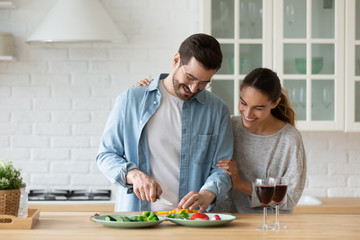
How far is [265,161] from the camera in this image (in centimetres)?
285

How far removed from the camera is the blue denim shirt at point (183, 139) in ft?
8.90

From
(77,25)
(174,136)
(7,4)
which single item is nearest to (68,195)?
(77,25)

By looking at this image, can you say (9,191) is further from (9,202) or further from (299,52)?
(299,52)

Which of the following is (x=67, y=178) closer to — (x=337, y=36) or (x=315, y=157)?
(x=315, y=157)

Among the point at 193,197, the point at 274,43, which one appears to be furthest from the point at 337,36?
the point at 193,197

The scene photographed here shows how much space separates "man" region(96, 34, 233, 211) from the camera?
262 cm

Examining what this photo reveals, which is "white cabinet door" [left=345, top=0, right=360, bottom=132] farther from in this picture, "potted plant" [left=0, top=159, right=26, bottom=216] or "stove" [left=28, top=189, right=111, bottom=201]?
"potted plant" [left=0, top=159, right=26, bottom=216]

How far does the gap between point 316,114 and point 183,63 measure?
1.79m

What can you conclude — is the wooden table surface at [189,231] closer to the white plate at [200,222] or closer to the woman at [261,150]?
the white plate at [200,222]

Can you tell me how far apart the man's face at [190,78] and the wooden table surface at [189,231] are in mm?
577

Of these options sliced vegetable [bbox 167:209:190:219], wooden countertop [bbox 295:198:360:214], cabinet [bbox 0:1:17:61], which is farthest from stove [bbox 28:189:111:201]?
sliced vegetable [bbox 167:209:190:219]

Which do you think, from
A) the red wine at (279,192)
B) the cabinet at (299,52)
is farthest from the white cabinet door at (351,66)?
the red wine at (279,192)

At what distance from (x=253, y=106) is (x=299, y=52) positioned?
1480 millimetres

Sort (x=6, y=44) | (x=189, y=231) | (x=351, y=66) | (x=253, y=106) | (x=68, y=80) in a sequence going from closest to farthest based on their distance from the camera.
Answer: (x=189, y=231) < (x=253, y=106) < (x=351, y=66) < (x=6, y=44) < (x=68, y=80)
